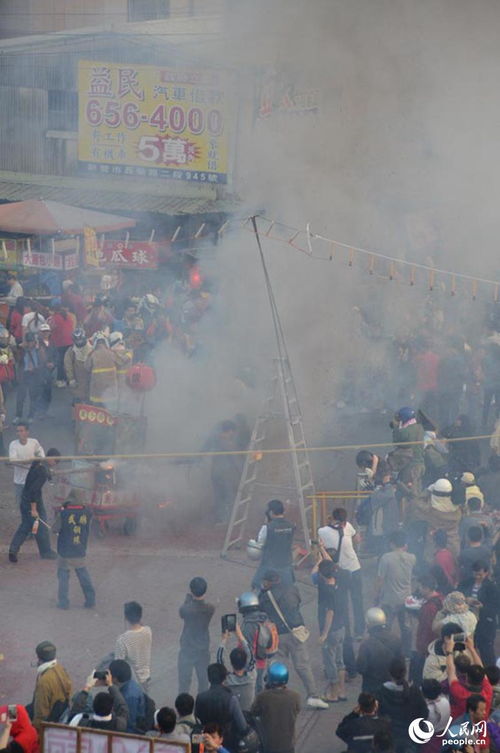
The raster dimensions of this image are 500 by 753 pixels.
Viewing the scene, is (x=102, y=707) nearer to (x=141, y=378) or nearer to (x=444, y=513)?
(x=444, y=513)

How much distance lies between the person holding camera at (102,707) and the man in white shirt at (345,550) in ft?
7.40

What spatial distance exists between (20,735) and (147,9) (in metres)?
17.1

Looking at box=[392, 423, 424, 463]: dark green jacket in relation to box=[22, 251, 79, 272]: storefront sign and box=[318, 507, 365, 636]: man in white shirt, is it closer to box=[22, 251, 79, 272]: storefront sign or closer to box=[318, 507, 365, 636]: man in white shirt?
box=[318, 507, 365, 636]: man in white shirt

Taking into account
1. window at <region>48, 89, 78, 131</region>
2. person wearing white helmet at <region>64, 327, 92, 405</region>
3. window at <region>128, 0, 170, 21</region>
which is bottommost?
person wearing white helmet at <region>64, 327, 92, 405</region>

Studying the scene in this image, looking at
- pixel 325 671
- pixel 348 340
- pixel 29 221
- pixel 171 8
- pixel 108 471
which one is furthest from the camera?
pixel 171 8

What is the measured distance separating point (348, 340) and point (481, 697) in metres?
6.83

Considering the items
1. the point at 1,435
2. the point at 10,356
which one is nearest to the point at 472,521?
the point at 1,435

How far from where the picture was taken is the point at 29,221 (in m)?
14.3

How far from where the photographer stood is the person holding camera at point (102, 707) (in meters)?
5.42

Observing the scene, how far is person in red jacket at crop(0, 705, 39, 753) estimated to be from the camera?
551 centimetres

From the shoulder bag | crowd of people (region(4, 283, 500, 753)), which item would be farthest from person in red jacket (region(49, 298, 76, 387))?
the shoulder bag

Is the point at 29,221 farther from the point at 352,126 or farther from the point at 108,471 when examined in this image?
the point at 108,471

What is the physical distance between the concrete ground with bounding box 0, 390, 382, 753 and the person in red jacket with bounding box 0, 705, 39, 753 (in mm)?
1463

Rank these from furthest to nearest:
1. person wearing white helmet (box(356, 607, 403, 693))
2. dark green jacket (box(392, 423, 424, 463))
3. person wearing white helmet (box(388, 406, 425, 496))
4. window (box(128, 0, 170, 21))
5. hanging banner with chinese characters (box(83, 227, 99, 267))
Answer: window (box(128, 0, 170, 21)) < hanging banner with chinese characters (box(83, 227, 99, 267)) < dark green jacket (box(392, 423, 424, 463)) < person wearing white helmet (box(388, 406, 425, 496)) < person wearing white helmet (box(356, 607, 403, 693))
